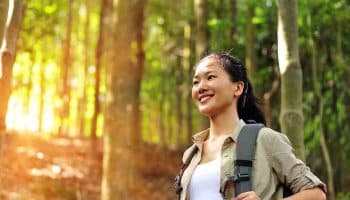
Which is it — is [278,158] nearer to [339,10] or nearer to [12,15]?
[12,15]

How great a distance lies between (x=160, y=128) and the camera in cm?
3484

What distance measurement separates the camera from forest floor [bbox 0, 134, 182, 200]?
44.0ft

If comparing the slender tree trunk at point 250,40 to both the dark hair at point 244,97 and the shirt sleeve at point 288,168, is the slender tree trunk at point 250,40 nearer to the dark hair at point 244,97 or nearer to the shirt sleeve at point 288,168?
the dark hair at point 244,97

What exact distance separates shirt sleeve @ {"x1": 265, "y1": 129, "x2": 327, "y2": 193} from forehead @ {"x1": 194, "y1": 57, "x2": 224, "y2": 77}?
0.58m

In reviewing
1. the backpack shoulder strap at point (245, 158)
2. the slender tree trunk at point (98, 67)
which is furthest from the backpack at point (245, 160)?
the slender tree trunk at point (98, 67)

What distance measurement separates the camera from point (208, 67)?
339 cm

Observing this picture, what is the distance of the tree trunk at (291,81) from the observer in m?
5.23

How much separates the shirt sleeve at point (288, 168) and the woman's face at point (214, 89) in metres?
0.43

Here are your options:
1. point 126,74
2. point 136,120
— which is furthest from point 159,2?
point 126,74

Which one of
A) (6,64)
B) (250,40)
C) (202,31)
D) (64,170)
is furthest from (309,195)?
(64,170)

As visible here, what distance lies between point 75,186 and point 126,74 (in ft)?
19.4

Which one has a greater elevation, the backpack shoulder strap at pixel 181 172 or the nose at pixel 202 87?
the nose at pixel 202 87

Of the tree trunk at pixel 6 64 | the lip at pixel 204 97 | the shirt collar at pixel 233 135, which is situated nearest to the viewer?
→ the shirt collar at pixel 233 135

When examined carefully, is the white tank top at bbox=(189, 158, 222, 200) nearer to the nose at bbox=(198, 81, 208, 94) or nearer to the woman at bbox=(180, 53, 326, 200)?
the woman at bbox=(180, 53, 326, 200)
